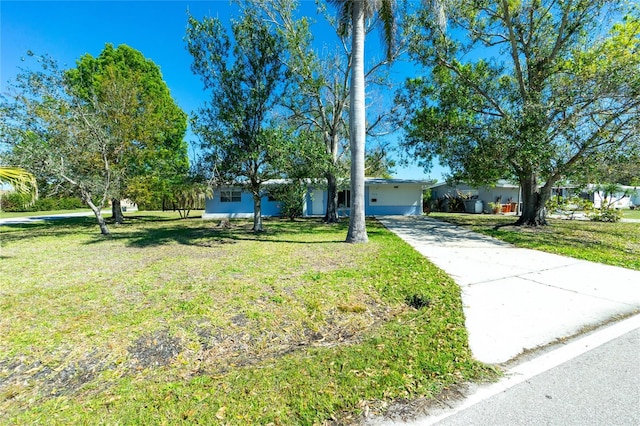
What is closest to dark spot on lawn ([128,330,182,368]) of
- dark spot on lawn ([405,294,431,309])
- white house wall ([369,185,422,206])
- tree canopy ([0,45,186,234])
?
dark spot on lawn ([405,294,431,309])

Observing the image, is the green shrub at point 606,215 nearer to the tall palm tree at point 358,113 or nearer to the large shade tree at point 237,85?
the tall palm tree at point 358,113

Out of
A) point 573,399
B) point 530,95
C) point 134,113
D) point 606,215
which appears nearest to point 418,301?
point 573,399

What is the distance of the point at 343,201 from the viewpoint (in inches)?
831

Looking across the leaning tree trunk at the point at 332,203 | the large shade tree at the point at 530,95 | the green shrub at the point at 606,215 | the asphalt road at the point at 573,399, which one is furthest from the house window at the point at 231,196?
the green shrub at the point at 606,215

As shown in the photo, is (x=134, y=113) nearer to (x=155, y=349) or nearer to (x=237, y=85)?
(x=237, y=85)

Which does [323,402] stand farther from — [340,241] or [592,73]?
[592,73]

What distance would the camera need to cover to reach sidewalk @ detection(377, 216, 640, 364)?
3186 mm

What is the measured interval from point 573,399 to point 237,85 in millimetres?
10119

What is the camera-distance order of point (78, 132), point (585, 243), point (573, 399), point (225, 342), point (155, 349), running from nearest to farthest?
point (573, 399) → point (155, 349) → point (225, 342) → point (585, 243) → point (78, 132)

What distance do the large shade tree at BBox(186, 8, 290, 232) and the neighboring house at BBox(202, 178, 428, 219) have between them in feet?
33.7

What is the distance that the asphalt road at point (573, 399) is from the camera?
2.02 metres

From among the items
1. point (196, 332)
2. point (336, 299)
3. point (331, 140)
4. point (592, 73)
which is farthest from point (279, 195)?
point (592, 73)

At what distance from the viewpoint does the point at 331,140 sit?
15469 millimetres

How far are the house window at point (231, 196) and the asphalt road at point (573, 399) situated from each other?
1941 cm
